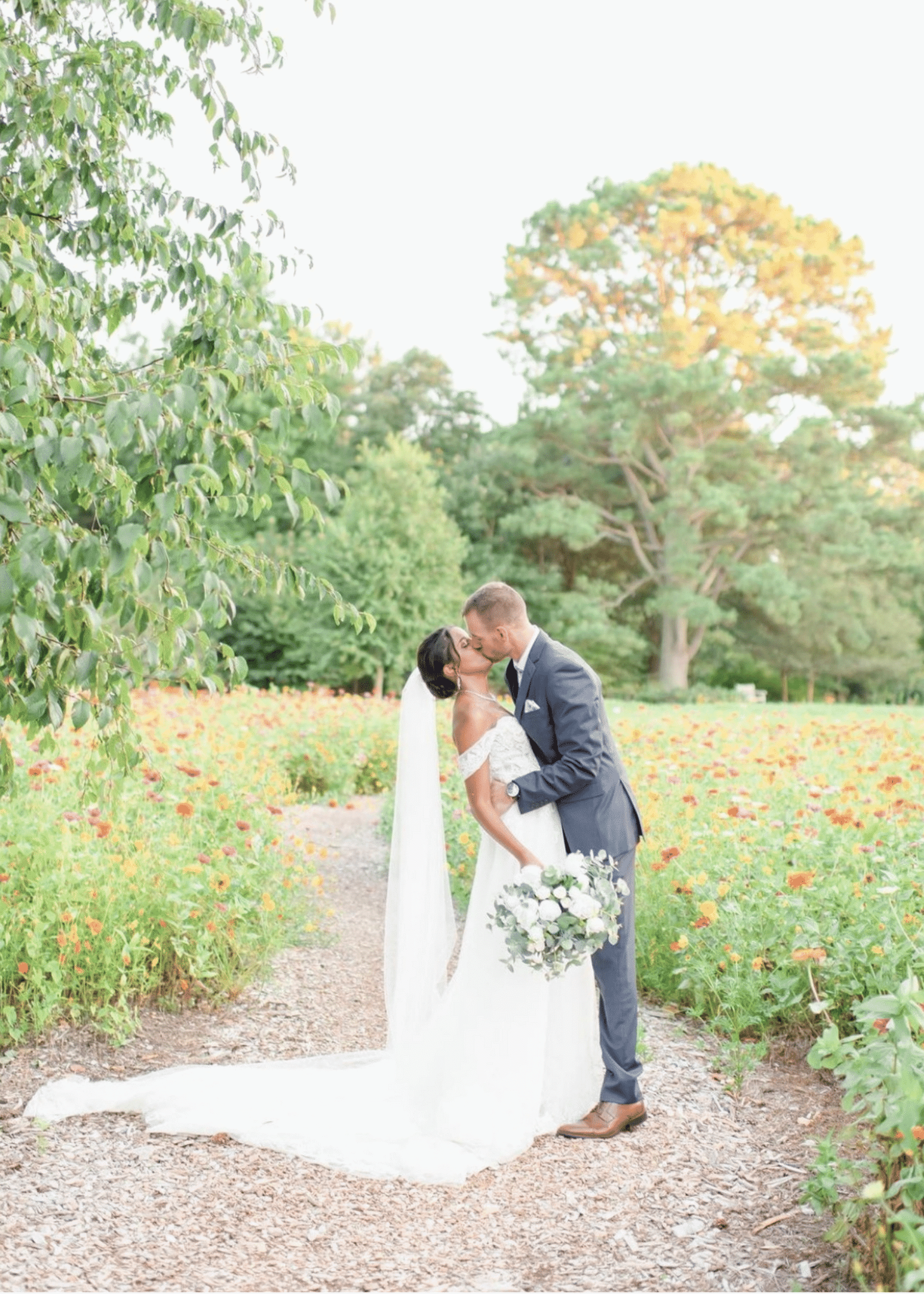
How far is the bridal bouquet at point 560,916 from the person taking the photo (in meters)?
3.59

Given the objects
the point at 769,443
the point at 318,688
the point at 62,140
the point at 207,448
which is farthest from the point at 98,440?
the point at 769,443

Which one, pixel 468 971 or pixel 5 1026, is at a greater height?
pixel 468 971

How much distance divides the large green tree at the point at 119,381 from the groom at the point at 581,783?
0.72 m

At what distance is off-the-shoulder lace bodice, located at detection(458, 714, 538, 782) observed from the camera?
3.97 meters

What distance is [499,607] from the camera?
3.94 m

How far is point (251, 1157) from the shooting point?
3703 millimetres

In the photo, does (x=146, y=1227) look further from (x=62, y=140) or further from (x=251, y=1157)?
(x=62, y=140)

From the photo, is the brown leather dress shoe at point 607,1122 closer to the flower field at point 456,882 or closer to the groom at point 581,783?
the groom at point 581,783

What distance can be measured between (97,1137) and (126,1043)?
29.3 inches

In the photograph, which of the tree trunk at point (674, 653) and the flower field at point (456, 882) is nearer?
the flower field at point (456, 882)

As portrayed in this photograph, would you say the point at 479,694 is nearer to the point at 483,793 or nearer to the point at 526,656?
the point at 526,656

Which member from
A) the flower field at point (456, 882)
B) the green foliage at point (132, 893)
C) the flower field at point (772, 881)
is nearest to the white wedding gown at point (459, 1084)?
the green foliage at point (132, 893)

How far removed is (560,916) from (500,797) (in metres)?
0.54

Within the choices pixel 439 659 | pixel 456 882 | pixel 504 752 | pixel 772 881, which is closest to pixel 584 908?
pixel 504 752
